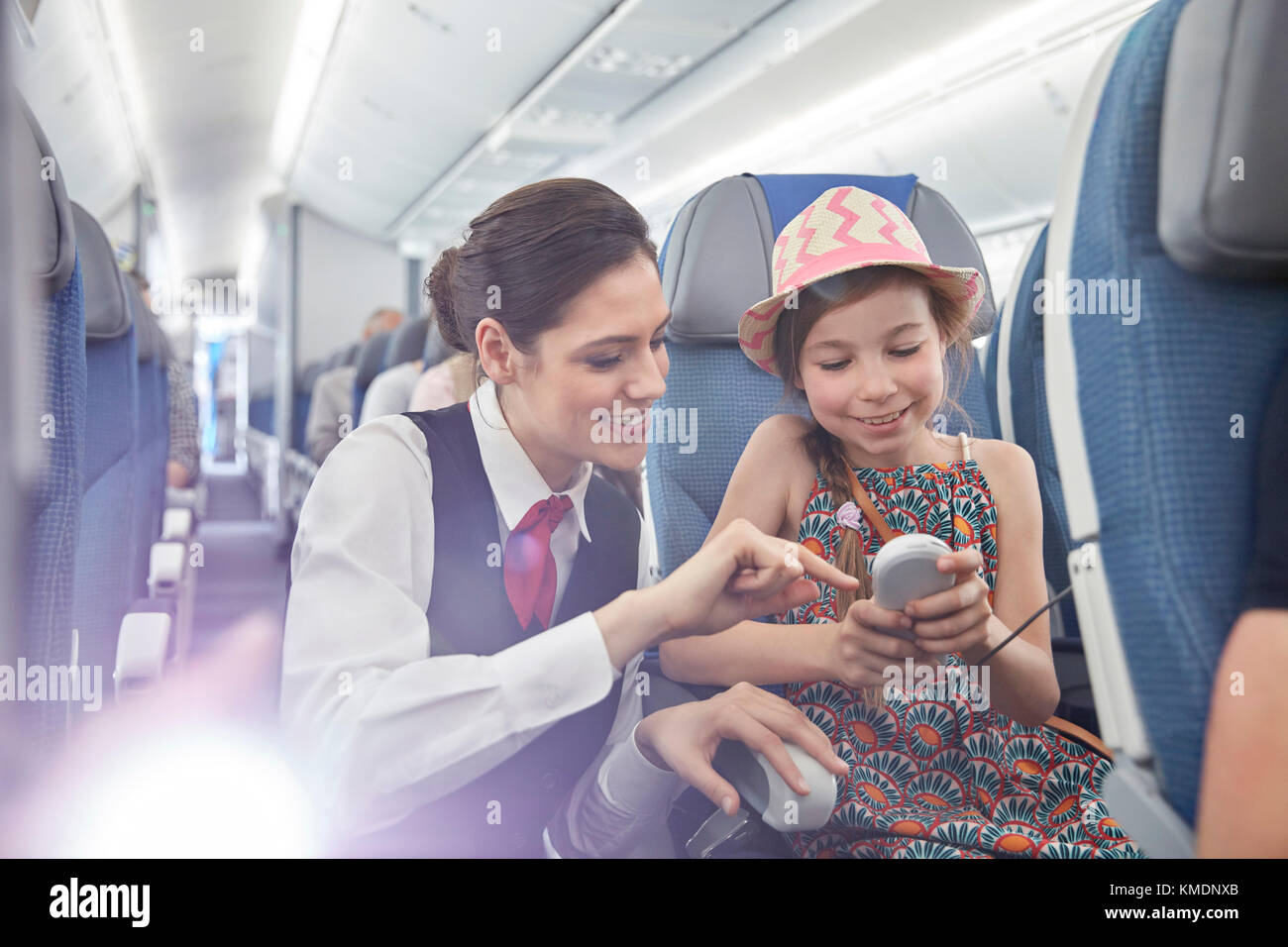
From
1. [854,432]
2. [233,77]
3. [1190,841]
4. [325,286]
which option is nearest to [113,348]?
[325,286]

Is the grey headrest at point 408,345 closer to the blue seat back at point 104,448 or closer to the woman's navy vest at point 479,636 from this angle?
the woman's navy vest at point 479,636

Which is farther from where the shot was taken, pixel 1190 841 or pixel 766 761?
pixel 766 761

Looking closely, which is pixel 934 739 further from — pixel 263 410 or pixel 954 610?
pixel 263 410

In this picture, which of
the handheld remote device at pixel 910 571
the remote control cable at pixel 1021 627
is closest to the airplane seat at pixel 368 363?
the handheld remote device at pixel 910 571

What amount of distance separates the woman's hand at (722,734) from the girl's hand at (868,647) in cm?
9

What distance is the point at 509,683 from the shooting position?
39.2 inches

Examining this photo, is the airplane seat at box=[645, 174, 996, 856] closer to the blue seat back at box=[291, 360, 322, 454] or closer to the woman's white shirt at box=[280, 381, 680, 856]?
the woman's white shirt at box=[280, 381, 680, 856]

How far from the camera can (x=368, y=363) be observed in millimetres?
1871

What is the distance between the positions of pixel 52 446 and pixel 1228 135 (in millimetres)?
1417

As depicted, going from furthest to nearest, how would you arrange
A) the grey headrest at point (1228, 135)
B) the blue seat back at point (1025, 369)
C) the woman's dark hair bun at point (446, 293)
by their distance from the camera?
the blue seat back at point (1025, 369) < the woman's dark hair bun at point (446, 293) < the grey headrest at point (1228, 135)

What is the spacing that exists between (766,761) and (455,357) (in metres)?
0.63

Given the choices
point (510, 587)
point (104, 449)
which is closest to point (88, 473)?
point (104, 449)

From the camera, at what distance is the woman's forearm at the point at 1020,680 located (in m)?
1.16
